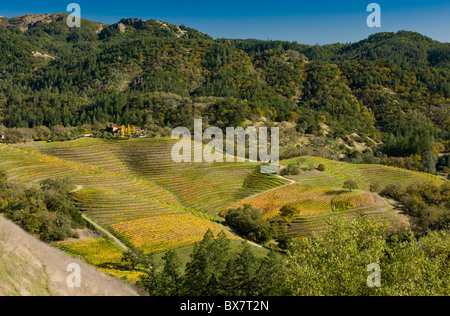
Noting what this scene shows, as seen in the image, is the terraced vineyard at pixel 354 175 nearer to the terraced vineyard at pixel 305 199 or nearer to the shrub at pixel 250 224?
the terraced vineyard at pixel 305 199

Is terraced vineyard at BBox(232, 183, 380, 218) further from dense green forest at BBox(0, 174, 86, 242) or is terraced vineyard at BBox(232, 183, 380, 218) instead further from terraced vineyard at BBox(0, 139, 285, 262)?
dense green forest at BBox(0, 174, 86, 242)

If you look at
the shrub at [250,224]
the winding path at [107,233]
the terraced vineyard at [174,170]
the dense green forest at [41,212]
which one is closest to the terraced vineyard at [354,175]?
the terraced vineyard at [174,170]

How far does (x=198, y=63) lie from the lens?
541 ft

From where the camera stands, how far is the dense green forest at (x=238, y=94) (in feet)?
340


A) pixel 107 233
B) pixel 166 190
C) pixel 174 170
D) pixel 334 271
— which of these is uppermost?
pixel 334 271

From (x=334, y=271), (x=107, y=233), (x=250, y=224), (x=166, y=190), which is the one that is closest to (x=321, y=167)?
(x=250, y=224)

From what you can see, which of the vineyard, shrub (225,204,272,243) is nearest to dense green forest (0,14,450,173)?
the vineyard

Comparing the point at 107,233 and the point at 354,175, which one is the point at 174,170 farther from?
the point at 354,175

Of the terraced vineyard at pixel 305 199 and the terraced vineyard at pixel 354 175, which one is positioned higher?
the terraced vineyard at pixel 354 175

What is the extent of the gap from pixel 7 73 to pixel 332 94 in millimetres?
189768

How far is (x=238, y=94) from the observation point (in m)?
139

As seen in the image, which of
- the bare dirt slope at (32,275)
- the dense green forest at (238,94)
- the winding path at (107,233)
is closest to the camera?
the bare dirt slope at (32,275)

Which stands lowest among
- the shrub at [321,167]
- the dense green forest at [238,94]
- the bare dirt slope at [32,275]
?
the shrub at [321,167]

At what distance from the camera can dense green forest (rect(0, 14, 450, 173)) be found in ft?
340
